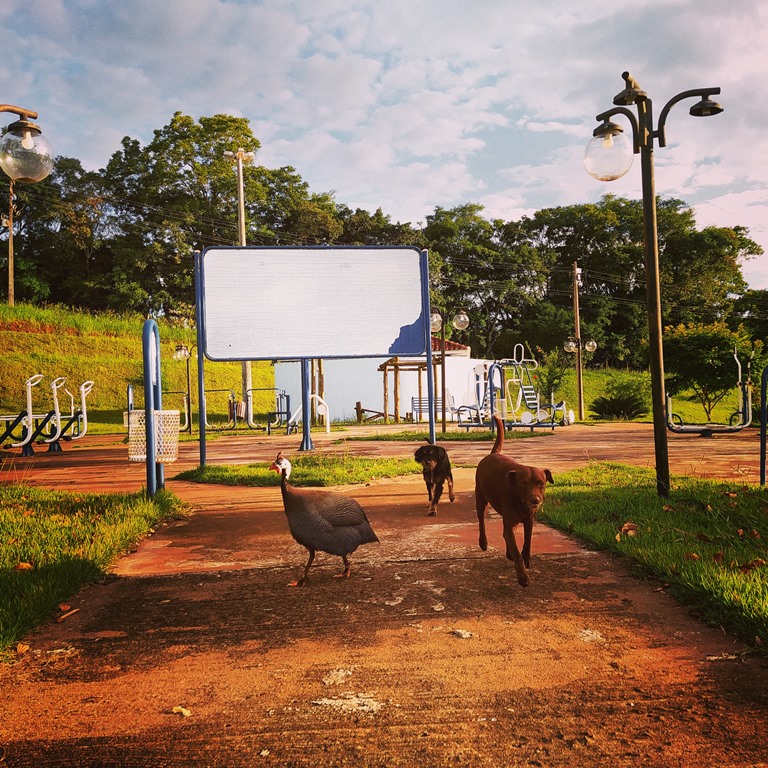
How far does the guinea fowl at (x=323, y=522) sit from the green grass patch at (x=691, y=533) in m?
1.64

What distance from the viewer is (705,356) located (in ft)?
51.1

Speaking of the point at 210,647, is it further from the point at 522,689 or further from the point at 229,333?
the point at 229,333

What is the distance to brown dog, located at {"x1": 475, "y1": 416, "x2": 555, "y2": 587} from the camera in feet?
9.31

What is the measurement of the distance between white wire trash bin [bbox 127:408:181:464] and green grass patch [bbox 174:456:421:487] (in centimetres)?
151

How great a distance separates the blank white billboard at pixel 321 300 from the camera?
8430mm

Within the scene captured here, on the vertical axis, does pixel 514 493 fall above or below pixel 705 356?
below

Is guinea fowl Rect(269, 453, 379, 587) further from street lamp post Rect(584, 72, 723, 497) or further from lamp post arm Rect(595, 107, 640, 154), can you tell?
lamp post arm Rect(595, 107, 640, 154)

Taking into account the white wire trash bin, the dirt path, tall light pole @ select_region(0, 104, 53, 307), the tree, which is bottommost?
the dirt path

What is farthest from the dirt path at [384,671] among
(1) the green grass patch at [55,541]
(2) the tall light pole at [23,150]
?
(2) the tall light pole at [23,150]

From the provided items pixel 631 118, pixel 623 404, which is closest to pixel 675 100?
pixel 631 118

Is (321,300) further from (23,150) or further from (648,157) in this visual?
(648,157)

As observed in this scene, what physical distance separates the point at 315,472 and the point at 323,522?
14.3 ft

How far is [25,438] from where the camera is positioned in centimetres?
911

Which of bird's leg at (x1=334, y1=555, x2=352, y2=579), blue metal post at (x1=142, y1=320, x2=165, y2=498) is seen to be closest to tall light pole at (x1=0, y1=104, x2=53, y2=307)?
blue metal post at (x1=142, y1=320, x2=165, y2=498)
